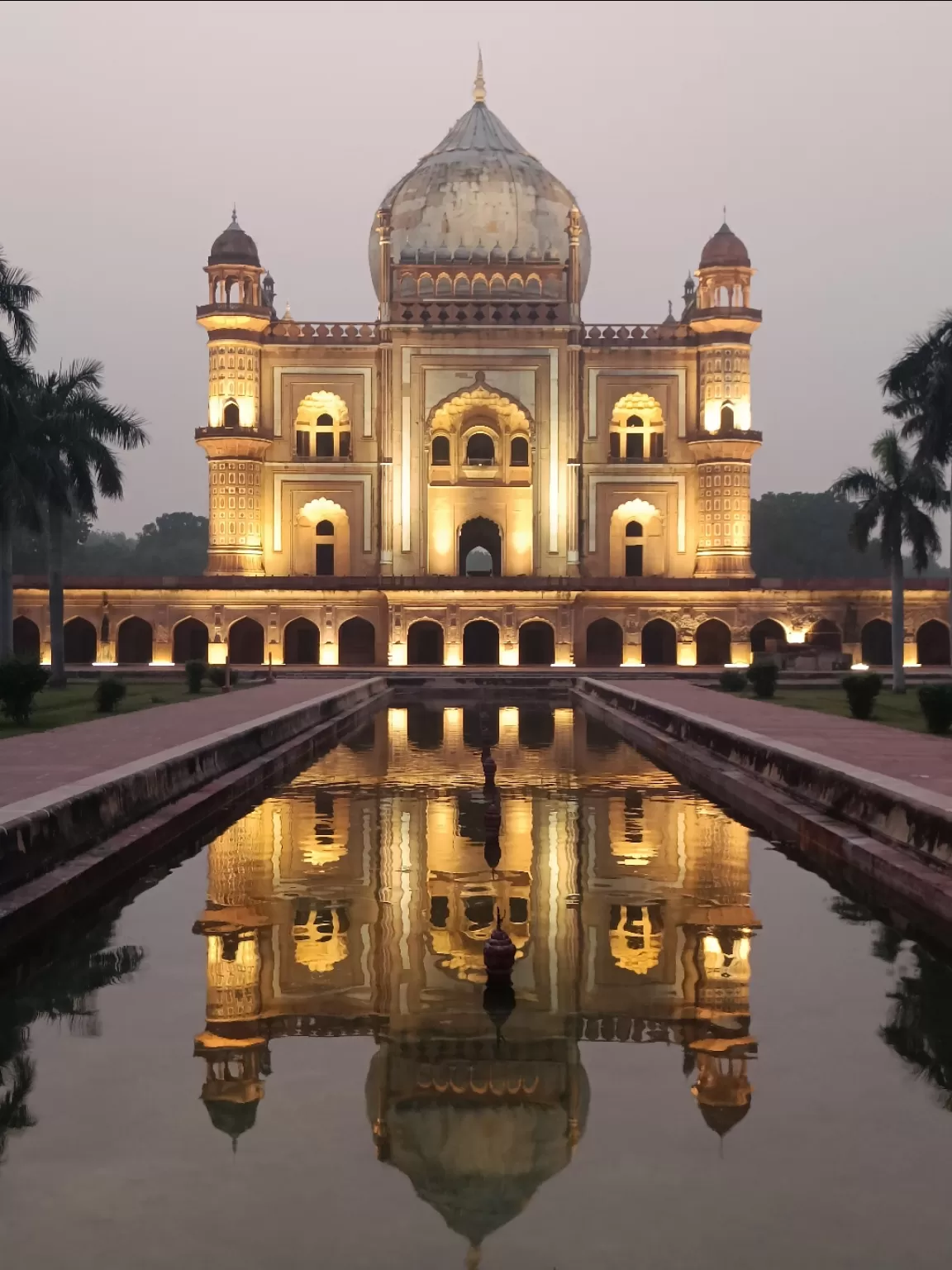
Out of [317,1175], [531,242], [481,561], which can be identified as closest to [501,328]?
[531,242]

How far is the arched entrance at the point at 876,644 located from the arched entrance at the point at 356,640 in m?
14.5

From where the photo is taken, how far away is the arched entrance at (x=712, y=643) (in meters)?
40.2

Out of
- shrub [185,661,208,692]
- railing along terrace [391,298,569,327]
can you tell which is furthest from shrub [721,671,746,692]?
railing along terrace [391,298,569,327]

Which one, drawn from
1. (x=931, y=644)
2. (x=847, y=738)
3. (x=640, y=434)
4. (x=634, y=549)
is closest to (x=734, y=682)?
(x=847, y=738)

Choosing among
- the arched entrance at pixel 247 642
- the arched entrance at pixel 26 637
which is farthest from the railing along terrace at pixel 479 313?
the arched entrance at pixel 26 637

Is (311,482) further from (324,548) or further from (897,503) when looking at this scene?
(897,503)

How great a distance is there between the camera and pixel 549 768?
543 inches

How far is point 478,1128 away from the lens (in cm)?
409

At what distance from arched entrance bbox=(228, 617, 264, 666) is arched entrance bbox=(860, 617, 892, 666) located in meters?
17.7

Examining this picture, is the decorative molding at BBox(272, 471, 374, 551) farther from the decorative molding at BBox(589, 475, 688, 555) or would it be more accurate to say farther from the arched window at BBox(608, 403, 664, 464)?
the arched window at BBox(608, 403, 664, 464)

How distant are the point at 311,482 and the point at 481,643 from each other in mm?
7361

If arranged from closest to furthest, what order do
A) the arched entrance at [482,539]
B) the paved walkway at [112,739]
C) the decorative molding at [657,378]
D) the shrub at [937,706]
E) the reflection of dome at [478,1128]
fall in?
the reflection of dome at [478,1128]
the paved walkway at [112,739]
the shrub at [937,706]
the decorative molding at [657,378]
the arched entrance at [482,539]

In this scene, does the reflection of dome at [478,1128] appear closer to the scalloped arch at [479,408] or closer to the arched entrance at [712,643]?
the arched entrance at [712,643]

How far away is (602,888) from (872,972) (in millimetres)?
2012
